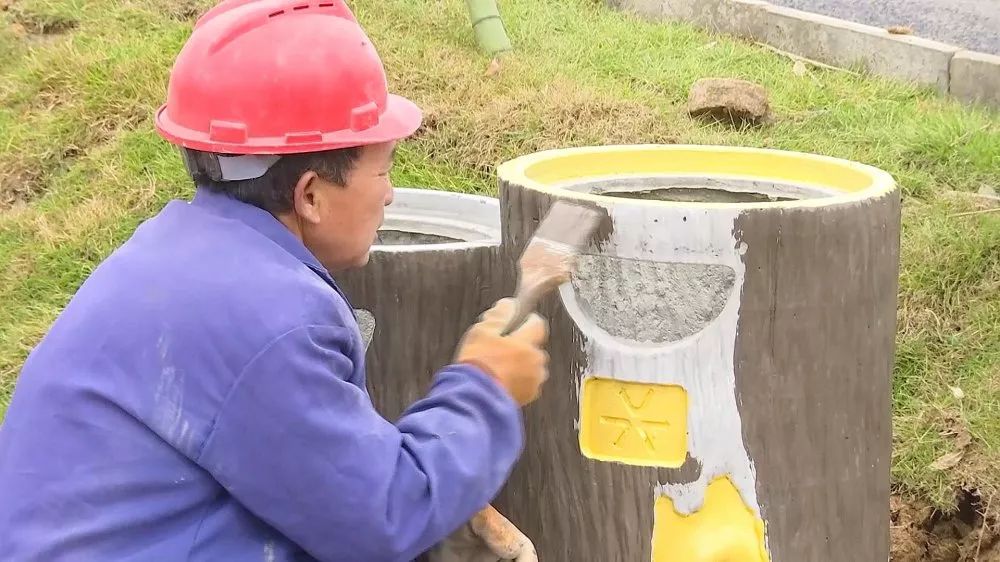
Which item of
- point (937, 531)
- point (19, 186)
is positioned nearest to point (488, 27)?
→ point (19, 186)

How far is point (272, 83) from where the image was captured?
56.0 inches

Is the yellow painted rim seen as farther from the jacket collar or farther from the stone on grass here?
the stone on grass

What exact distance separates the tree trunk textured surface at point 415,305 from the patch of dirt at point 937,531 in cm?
125

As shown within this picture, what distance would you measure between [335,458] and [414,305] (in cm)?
91

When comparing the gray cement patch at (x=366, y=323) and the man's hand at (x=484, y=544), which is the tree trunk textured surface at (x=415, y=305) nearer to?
the gray cement patch at (x=366, y=323)

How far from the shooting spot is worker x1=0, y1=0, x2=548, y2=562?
1341 mm

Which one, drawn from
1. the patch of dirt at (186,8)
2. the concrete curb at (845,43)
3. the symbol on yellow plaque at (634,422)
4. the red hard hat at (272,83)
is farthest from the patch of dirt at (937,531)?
the patch of dirt at (186,8)

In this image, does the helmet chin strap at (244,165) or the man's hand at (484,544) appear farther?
the man's hand at (484,544)

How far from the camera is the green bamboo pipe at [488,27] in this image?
16.7ft

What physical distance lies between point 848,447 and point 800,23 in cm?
400

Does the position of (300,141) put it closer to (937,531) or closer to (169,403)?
(169,403)

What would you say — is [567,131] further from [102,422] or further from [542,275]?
[102,422]

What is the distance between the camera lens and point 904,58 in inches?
196

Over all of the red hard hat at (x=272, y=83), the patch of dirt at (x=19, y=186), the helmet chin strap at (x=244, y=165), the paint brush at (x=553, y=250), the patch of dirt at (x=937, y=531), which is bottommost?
the patch of dirt at (x=937, y=531)
